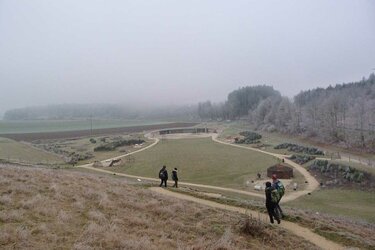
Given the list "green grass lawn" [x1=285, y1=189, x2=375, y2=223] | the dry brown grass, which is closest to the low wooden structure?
"green grass lawn" [x1=285, y1=189, x2=375, y2=223]

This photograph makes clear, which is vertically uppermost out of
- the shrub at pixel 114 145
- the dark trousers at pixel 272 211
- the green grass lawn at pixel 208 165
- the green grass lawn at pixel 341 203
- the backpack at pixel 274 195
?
the backpack at pixel 274 195

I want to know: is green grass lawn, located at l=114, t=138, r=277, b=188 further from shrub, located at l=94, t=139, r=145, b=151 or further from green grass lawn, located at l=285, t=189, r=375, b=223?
shrub, located at l=94, t=139, r=145, b=151

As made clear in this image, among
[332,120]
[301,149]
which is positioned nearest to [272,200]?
[301,149]

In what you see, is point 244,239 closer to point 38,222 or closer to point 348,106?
point 38,222

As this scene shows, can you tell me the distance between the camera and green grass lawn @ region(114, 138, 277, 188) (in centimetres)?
4719

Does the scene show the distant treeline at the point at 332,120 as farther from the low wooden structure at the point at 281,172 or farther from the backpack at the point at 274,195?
the backpack at the point at 274,195

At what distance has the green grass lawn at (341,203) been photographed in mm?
30487

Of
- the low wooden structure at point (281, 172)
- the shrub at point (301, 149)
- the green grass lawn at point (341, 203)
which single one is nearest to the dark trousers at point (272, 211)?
the green grass lawn at point (341, 203)

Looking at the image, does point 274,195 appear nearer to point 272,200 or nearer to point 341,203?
point 272,200

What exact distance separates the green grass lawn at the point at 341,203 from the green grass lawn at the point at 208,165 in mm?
8899

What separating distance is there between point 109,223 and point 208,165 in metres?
44.5

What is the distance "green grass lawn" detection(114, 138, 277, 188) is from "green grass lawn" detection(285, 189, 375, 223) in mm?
8899

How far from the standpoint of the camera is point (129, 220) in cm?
1348

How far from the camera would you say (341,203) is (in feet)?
113
